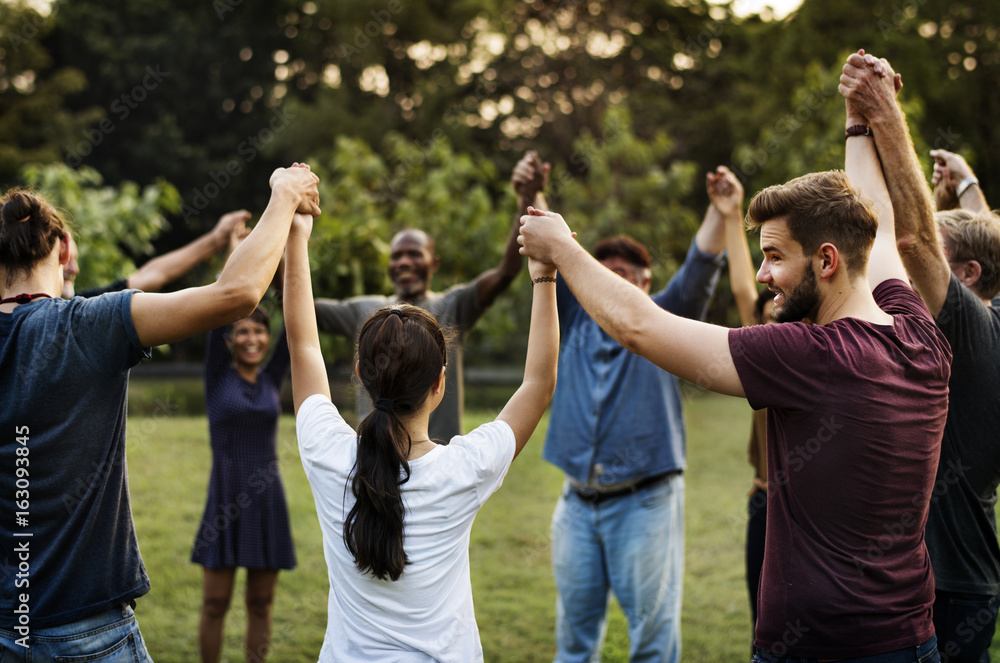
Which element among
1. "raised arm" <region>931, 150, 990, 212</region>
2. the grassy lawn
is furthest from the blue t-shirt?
"raised arm" <region>931, 150, 990, 212</region>

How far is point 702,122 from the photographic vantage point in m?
22.8

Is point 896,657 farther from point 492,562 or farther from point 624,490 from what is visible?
point 492,562

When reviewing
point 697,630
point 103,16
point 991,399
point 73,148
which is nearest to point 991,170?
point 697,630

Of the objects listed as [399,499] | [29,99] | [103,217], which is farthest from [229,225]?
[29,99]

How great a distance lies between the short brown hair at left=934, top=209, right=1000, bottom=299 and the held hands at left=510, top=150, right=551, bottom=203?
150 centimetres

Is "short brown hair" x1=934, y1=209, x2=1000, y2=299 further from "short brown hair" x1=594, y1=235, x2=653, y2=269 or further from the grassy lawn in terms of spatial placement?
the grassy lawn

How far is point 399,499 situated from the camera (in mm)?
1875

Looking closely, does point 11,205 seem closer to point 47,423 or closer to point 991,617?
point 47,423

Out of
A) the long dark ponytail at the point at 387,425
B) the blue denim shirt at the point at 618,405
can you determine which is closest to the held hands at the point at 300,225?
the long dark ponytail at the point at 387,425

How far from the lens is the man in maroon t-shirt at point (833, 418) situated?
5.93ft

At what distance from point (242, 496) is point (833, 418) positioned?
3049 mm

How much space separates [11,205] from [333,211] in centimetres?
1034

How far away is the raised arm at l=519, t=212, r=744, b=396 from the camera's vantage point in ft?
5.97

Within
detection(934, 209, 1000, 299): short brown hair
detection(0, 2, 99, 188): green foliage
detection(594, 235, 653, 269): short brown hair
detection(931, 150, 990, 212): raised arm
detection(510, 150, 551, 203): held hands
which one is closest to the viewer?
detection(934, 209, 1000, 299): short brown hair
